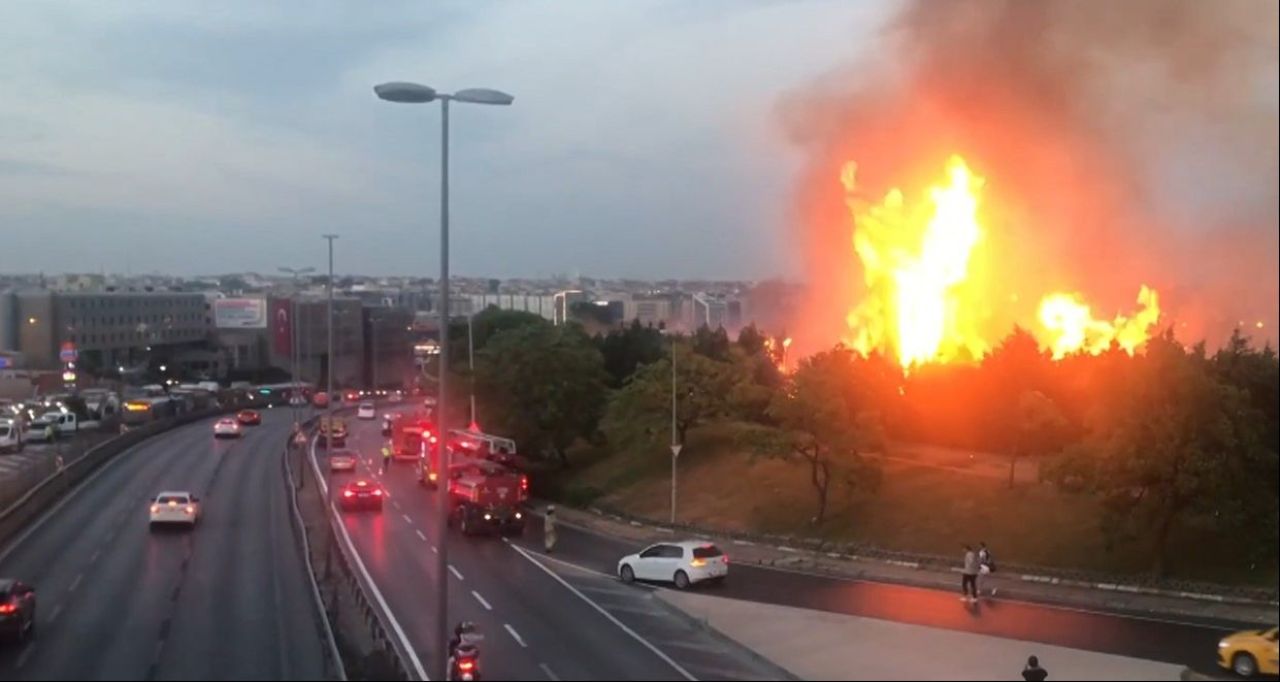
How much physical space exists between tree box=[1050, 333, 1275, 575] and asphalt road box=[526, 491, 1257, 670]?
8.75ft

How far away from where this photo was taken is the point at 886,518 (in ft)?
98.9

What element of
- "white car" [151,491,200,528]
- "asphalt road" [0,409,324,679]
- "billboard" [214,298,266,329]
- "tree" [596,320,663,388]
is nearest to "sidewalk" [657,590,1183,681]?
"asphalt road" [0,409,324,679]

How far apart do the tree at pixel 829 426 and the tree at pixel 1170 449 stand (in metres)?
8.74

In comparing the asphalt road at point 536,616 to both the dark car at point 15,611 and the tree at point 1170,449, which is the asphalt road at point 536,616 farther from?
the tree at point 1170,449

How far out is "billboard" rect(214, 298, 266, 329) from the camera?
108250mm

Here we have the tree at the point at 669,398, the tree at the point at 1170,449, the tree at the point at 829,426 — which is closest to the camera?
the tree at the point at 1170,449

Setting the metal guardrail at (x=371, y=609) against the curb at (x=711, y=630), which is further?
the curb at (x=711, y=630)

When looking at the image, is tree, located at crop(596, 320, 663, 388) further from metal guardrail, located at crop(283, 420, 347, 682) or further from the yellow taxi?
the yellow taxi

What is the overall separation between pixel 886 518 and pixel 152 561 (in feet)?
54.9

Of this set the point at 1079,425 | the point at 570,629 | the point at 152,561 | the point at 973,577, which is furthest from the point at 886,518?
the point at 152,561

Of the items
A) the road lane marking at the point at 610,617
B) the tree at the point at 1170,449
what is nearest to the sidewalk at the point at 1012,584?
the tree at the point at 1170,449

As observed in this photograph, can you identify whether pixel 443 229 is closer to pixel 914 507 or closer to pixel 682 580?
pixel 682 580

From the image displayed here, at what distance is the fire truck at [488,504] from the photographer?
1261 inches

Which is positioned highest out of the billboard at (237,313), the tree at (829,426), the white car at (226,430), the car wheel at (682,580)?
the billboard at (237,313)
